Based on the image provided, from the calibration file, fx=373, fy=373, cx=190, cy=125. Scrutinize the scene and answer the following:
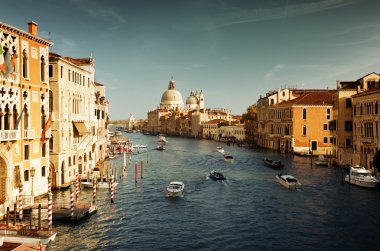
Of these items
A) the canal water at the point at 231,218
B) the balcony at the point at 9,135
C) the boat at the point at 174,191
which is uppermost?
the balcony at the point at 9,135

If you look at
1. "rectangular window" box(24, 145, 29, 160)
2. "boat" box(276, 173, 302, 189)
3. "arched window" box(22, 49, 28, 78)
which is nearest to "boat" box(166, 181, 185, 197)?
"boat" box(276, 173, 302, 189)

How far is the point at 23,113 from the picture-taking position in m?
23.3

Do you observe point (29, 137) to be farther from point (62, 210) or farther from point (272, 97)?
point (272, 97)

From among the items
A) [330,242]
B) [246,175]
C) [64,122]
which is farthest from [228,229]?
[246,175]

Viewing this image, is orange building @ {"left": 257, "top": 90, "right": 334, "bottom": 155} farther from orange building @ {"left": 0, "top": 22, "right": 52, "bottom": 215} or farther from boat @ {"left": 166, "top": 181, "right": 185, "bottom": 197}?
orange building @ {"left": 0, "top": 22, "right": 52, "bottom": 215}

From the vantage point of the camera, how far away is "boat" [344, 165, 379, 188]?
31.0m

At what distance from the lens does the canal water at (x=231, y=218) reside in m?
19.4

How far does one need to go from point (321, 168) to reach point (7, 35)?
35942mm

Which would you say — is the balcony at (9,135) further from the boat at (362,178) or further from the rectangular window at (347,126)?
the rectangular window at (347,126)

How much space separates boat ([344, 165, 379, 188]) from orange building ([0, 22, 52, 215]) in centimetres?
2508

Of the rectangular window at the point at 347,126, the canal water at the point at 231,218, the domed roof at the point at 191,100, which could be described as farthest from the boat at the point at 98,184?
the domed roof at the point at 191,100

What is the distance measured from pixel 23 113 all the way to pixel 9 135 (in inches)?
85.6

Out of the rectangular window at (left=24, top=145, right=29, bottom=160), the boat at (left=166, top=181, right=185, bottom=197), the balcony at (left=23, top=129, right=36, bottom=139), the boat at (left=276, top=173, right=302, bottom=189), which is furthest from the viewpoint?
the boat at (left=276, top=173, right=302, bottom=189)

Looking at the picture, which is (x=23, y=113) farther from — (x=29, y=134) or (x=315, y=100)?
(x=315, y=100)
